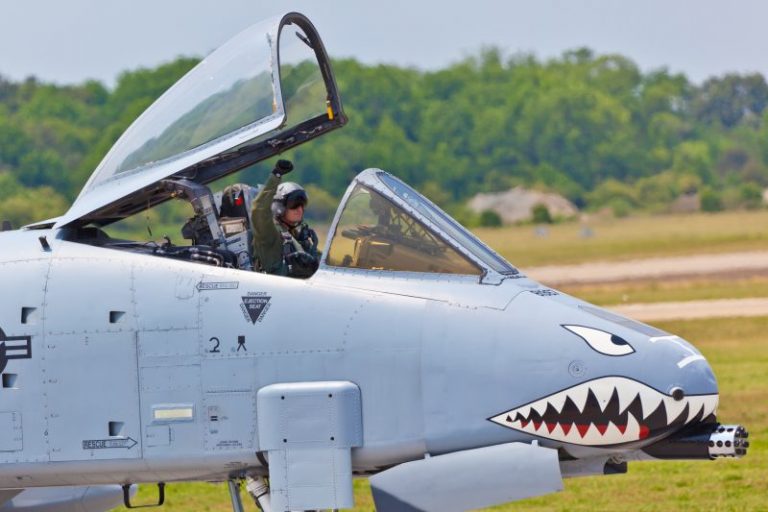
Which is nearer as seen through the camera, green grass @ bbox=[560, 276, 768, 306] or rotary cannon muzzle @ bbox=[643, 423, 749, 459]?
rotary cannon muzzle @ bbox=[643, 423, 749, 459]

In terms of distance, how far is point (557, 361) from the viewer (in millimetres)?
9484

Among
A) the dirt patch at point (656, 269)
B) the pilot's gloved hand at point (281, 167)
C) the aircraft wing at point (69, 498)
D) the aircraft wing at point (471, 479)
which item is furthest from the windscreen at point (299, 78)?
the dirt patch at point (656, 269)

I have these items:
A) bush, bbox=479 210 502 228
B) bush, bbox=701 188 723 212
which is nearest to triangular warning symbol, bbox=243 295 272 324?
bush, bbox=479 210 502 228

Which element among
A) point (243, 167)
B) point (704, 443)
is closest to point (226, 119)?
point (243, 167)

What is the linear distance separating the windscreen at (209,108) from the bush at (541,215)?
197ft

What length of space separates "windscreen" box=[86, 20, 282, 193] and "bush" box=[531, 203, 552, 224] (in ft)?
197

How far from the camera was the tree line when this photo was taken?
61.1 meters

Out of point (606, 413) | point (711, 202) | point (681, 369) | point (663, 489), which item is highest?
point (711, 202)

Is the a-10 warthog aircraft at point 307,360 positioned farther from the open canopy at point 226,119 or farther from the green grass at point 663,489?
the green grass at point 663,489

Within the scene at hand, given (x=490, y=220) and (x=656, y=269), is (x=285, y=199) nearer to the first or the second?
(x=656, y=269)

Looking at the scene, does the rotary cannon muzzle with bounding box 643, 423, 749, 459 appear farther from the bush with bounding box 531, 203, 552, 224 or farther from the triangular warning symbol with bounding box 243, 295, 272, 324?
the bush with bounding box 531, 203, 552, 224

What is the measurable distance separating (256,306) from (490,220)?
194 ft

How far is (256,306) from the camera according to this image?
997 cm

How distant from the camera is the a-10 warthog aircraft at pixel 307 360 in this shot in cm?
949
